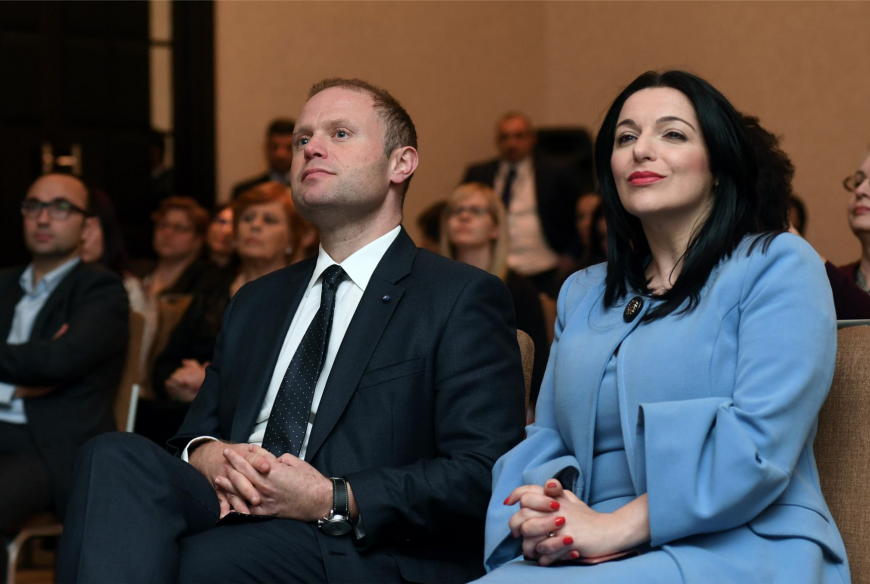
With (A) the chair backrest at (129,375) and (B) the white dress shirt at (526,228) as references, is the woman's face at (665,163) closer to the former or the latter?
(A) the chair backrest at (129,375)

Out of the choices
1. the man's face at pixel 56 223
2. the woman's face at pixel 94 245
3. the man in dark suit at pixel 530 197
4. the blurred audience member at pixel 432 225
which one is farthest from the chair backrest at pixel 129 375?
the man in dark suit at pixel 530 197

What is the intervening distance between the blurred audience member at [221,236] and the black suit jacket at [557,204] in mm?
2017

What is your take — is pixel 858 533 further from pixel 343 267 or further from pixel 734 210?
pixel 343 267

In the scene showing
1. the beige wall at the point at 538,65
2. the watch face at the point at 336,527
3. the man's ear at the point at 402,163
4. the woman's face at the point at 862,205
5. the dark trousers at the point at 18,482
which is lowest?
the dark trousers at the point at 18,482

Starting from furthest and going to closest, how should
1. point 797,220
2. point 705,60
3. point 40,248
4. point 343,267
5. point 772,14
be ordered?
point 705,60 → point 772,14 → point 797,220 → point 40,248 → point 343,267

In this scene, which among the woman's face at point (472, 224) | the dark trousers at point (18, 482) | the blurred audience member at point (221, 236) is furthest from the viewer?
the blurred audience member at point (221, 236)

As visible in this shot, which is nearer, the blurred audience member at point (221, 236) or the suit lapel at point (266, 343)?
the suit lapel at point (266, 343)

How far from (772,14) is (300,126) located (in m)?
4.19

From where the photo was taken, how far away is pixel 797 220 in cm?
426

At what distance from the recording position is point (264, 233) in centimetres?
409

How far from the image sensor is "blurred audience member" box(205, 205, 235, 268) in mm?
5055

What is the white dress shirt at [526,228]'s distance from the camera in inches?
245

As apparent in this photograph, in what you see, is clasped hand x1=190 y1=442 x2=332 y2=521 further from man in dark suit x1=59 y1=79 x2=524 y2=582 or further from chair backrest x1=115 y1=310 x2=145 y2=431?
chair backrest x1=115 y1=310 x2=145 y2=431

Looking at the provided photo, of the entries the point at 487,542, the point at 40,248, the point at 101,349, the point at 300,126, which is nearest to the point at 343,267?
the point at 300,126
